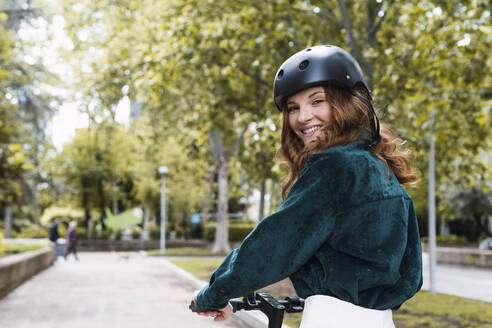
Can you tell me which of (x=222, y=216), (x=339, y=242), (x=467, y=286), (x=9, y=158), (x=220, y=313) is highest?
(x=9, y=158)

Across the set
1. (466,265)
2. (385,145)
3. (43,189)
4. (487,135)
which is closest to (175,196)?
(43,189)

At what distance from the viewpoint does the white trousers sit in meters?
1.80

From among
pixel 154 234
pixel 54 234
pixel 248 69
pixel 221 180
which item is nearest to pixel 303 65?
pixel 248 69

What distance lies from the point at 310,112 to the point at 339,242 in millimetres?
535

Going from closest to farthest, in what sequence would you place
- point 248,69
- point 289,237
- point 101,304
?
point 289,237
point 101,304
point 248,69

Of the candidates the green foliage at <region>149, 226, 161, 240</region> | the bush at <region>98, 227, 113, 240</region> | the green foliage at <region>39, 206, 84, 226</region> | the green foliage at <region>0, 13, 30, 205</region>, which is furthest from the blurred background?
the green foliage at <region>39, 206, 84, 226</region>

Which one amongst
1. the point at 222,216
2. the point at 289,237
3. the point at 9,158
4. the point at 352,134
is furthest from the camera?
the point at 222,216

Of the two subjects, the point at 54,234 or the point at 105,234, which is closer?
the point at 54,234

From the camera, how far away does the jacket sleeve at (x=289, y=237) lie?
1738mm

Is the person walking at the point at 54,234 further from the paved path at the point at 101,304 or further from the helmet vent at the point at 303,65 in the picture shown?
the helmet vent at the point at 303,65

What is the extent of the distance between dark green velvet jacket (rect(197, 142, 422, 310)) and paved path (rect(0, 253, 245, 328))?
6382 mm

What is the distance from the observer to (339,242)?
176cm

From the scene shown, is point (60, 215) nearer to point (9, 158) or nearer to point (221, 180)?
point (221, 180)

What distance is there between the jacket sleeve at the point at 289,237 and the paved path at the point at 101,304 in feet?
21.0
